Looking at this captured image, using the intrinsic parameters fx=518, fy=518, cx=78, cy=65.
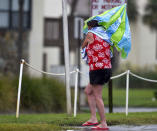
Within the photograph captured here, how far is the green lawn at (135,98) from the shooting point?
1917 cm

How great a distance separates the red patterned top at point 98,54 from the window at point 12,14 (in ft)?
54.9

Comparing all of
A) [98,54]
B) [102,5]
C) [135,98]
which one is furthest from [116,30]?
[135,98]

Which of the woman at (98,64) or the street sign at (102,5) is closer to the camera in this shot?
the woman at (98,64)

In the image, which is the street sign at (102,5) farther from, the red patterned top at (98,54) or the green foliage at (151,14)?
the green foliage at (151,14)

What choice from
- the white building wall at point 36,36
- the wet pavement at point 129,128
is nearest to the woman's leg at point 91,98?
the wet pavement at point 129,128

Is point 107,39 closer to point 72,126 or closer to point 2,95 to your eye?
point 72,126

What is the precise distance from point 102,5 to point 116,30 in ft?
9.99

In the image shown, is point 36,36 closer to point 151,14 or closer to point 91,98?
point 91,98

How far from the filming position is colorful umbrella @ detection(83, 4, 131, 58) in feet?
27.9

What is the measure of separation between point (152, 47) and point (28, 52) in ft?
68.2

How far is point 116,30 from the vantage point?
8.88 metres

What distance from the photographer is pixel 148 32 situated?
4519 cm

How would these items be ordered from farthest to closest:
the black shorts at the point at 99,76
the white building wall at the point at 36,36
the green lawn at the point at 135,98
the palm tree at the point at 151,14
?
the palm tree at the point at 151,14 → the white building wall at the point at 36,36 → the green lawn at the point at 135,98 → the black shorts at the point at 99,76

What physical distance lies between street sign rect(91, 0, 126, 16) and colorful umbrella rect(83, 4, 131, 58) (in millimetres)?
2397
